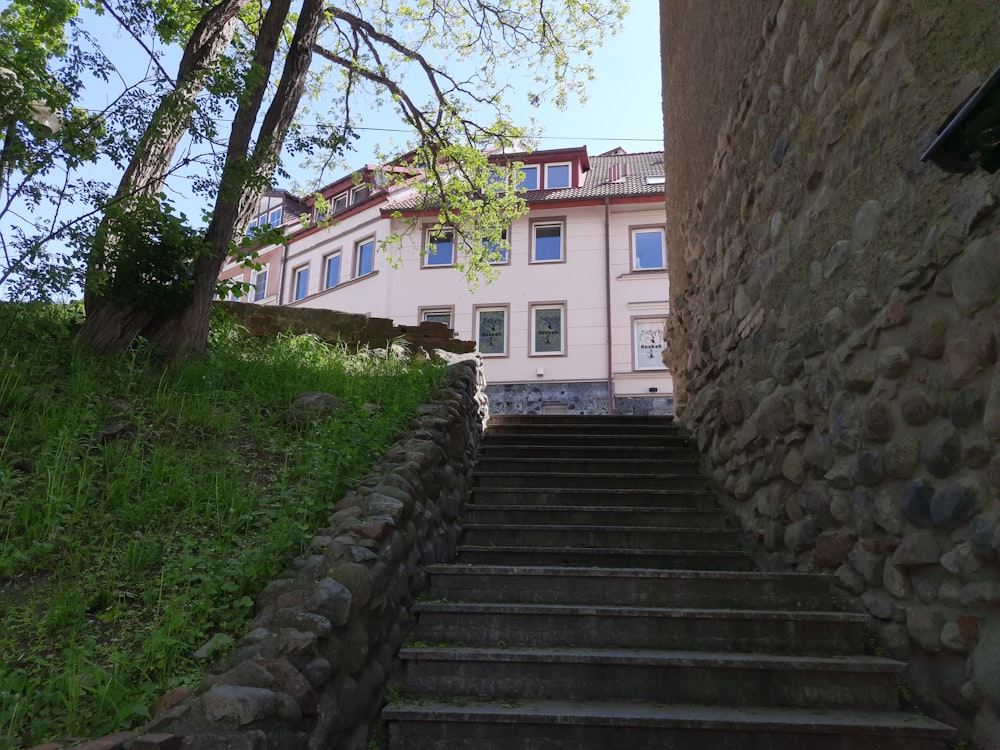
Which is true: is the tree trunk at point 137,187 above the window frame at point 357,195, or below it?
below

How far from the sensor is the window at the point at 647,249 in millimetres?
15742

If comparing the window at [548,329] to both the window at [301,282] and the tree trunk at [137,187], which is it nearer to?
the window at [301,282]

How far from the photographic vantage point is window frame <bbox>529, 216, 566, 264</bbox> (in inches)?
639

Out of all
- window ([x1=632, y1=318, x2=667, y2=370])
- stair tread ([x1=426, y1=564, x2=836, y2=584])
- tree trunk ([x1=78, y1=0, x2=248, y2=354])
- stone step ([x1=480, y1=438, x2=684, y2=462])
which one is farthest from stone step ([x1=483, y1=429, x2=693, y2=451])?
window ([x1=632, y1=318, x2=667, y2=370])

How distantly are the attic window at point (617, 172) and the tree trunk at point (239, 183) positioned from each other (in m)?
12.4

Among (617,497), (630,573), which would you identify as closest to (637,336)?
(617,497)

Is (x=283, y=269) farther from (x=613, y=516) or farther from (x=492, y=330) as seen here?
(x=613, y=516)

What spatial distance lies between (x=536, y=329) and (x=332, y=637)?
45.0 feet

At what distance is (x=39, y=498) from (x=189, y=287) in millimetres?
2482

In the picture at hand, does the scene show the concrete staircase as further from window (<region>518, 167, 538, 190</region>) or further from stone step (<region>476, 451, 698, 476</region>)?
window (<region>518, 167, 538, 190</region>)

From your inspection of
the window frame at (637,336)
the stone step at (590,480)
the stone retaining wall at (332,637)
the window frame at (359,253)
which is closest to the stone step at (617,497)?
the stone step at (590,480)

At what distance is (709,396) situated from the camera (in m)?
4.92

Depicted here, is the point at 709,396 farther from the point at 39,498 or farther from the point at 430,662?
the point at 39,498

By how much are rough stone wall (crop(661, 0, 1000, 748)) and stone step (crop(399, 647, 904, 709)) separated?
0.62 ft
